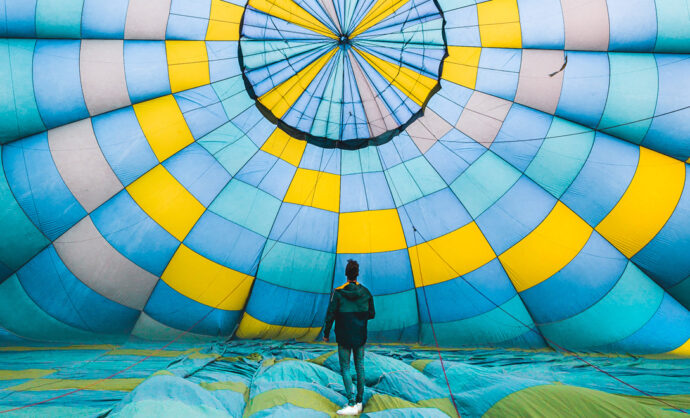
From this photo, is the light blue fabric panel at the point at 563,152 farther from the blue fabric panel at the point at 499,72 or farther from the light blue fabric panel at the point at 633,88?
the blue fabric panel at the point at 499,72

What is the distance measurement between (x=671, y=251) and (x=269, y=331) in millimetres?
4362

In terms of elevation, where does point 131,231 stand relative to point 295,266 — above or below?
above

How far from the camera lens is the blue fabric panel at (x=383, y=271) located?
4176 millimetres

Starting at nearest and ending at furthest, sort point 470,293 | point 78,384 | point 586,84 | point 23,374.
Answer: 1. point 78,384
2. point 23,374
3. point 586,84
4. point 470,293

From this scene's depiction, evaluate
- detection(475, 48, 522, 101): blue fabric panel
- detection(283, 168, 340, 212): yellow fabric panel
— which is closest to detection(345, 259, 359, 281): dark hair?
detection(283, 168, 340, 212): yellow fabric panel

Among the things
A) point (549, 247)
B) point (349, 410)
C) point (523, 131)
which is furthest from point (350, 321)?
point (523, 131)

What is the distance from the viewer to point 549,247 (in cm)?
390

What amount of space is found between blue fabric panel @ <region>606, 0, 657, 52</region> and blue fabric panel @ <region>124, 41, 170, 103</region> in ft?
14.5

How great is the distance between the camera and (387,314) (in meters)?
4.25

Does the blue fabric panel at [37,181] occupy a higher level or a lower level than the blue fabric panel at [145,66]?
lower

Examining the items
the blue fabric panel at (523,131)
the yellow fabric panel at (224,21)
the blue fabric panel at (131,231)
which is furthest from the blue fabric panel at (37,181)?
the blue fabric panel at (523,131)

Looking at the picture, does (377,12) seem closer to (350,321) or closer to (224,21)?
(224,21)

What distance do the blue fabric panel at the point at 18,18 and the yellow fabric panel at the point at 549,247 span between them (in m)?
5.44

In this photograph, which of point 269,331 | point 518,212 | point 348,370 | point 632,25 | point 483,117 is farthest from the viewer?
point 269,331
